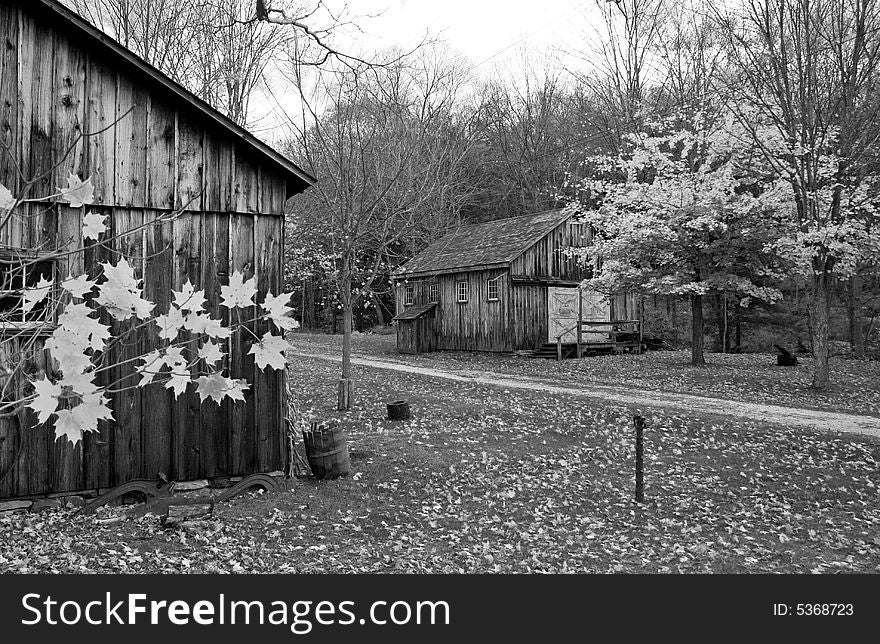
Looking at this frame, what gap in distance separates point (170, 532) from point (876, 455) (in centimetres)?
990

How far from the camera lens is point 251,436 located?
8.51 meters

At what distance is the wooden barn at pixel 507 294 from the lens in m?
26.0

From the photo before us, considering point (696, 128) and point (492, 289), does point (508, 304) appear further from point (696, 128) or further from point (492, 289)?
point (696, 128)

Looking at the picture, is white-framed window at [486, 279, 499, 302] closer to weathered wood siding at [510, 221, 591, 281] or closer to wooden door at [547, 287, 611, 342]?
weathered wood siding at [510, 221, 591, 281]

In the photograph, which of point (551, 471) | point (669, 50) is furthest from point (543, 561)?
point (669, 50)

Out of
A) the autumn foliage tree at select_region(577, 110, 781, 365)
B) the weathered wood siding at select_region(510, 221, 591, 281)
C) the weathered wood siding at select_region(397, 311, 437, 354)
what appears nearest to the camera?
the autumn foliage tree at select_region(577, 110, 781, 365)

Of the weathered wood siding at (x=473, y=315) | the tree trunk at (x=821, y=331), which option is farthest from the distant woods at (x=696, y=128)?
the weathered wood siding at (x=473, y=315)

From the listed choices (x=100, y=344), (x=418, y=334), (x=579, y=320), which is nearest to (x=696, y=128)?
(x=579, y=320)

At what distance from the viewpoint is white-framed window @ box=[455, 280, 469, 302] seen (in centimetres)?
2792

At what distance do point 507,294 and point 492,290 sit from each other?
0.92m

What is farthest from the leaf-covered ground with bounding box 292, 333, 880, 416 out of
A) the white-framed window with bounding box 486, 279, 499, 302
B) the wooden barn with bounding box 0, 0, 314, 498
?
the wooden barn with bounding box 0, 0, 314, 498

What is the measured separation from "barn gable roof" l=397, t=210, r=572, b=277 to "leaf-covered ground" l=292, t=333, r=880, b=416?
3.82 metres

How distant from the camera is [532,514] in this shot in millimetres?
7852

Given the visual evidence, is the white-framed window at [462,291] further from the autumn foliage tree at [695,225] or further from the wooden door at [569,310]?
Result: the autumn foliage tree at [695,225]
